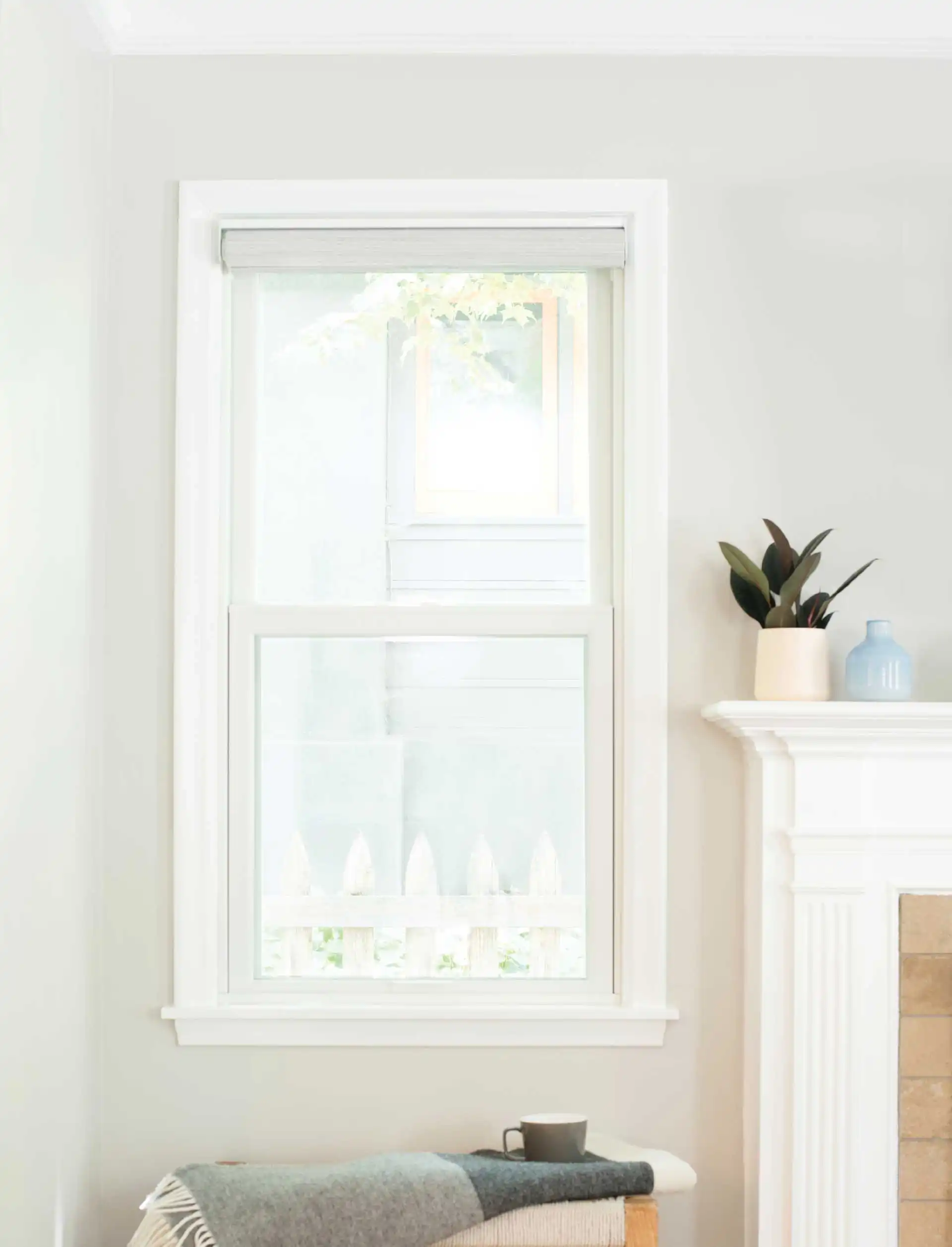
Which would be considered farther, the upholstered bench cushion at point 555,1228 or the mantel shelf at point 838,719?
the mantel shelf at point 838,719

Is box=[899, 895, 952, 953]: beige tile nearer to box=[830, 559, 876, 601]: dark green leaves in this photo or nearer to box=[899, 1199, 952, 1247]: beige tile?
box=[899, 1199, 952, 1247]: beige tile

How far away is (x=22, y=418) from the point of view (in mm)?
1903

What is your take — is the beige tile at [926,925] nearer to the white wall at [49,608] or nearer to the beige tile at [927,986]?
the beige tile at [927,986]

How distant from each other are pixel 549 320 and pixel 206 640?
90 cm

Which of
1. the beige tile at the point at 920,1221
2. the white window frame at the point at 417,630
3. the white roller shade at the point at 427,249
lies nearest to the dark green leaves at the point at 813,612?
the white window frame at the point at 417,630

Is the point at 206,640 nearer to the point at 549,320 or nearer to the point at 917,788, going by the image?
the point at 549,320

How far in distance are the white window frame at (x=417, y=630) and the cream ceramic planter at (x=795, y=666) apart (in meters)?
0.21

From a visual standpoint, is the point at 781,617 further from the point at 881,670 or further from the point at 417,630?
the point at 417,630

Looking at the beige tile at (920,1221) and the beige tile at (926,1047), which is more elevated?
the beige tile at (926,1047)

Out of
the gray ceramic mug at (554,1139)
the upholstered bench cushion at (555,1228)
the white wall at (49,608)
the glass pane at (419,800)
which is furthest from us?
the glass pane at (419,800)

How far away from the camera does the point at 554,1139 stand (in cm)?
207

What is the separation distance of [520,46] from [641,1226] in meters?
2.07

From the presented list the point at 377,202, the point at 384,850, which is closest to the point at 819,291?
the point at 377,202

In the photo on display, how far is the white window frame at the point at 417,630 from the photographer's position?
2.31m
